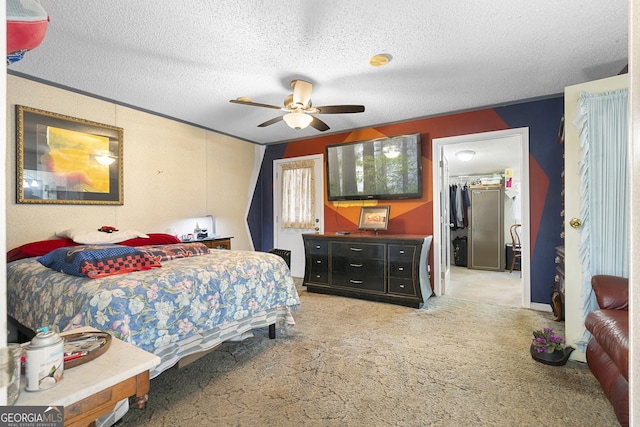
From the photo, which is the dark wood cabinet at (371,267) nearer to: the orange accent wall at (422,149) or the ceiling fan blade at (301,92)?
the orange accent wall at (422,149)

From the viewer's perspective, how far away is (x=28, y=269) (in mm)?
2266

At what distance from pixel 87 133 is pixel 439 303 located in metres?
4.61

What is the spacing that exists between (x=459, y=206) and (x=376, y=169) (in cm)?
306

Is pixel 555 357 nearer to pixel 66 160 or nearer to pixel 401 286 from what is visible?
pixel 401 286

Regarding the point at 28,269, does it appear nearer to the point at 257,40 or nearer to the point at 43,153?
the point at 43,153

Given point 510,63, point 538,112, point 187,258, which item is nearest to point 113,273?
point 187,258

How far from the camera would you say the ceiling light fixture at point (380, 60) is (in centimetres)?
263

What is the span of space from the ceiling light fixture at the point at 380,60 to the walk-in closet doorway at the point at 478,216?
1810 millimetres

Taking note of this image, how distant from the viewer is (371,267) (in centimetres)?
399

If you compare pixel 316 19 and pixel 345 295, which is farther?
pixel 345 295

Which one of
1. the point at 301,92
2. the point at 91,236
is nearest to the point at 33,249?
the point at 91,236

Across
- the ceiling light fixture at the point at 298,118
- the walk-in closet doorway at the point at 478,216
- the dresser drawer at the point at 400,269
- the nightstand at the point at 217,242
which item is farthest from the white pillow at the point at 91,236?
the walk-in closet doorway at the point at 478,216

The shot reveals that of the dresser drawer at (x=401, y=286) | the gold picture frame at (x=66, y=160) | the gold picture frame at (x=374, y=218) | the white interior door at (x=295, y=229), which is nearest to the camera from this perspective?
the gold picture frame at (x=66, y=160)

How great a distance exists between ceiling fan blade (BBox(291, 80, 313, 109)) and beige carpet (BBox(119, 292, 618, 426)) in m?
2.27
